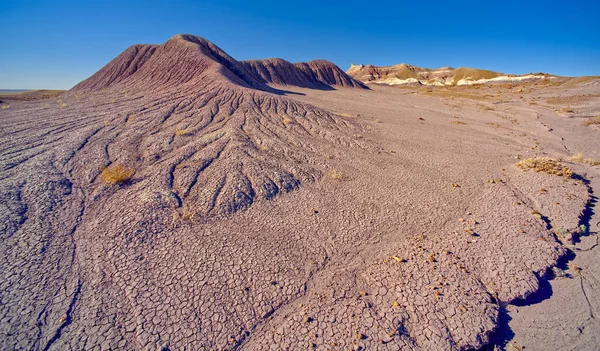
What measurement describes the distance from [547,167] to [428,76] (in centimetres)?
11498

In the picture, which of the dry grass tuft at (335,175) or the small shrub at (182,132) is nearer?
the dry grass tuft at (335,175)

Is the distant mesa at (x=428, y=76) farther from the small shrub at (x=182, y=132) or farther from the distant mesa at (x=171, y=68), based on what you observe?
the small shrub at (x=182, y=132)

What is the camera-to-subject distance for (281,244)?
5.74m

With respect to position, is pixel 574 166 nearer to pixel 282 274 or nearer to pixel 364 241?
pixel 364 241

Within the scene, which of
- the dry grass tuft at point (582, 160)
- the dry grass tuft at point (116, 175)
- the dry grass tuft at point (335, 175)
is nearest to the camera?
the dry grass tuft at point (116, 175)

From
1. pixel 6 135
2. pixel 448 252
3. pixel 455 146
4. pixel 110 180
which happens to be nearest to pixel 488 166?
pixel 455 146

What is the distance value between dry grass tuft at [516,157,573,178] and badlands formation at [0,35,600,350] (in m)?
0.07

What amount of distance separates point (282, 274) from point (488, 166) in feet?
35.7

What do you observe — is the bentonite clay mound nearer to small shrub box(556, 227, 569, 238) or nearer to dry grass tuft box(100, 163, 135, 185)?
dry grass tuft box(100, 163, 135, 185)

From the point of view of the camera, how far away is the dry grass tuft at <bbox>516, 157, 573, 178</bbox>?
9.32 meters

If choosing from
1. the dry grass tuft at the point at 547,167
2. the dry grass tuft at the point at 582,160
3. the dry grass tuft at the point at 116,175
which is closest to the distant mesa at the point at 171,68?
the dry grass tuft at the point at 116,175

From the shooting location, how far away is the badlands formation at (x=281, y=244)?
Result: 12.8ft

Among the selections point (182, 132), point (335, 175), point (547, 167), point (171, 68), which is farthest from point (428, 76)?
point (182, 132)

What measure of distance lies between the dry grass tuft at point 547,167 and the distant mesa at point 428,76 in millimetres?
82420
